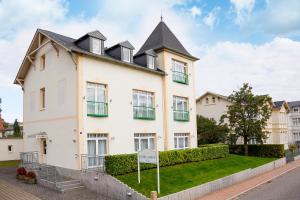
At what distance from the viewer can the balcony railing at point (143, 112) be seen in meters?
23.8

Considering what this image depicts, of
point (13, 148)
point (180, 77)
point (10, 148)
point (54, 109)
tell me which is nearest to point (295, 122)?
point (180, 77)

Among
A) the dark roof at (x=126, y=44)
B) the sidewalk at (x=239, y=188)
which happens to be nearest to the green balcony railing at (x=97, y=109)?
the dark roof at (x=126, y=44)

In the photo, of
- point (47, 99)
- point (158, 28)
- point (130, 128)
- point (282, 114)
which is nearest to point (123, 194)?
point (130, 128)

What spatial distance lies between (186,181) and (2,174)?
1268 cm

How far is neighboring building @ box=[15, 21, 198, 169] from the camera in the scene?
20312mm

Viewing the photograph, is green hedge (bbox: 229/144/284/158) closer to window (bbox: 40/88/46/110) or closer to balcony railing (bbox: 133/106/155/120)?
balcony railing (bbox: 133/106/155/120)

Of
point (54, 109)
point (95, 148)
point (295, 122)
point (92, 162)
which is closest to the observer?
point (92, 162)

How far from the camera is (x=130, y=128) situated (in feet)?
75.8

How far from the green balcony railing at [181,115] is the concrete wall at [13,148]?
54.5ft

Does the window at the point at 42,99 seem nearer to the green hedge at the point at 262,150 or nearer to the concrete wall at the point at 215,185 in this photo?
the concrete wall at the point at 215,185

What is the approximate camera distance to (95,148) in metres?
20.7

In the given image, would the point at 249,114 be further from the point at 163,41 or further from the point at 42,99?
the point at 42,99

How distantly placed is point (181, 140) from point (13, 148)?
56.0 ft

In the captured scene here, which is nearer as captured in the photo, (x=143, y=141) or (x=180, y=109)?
(x=143, y=141)
